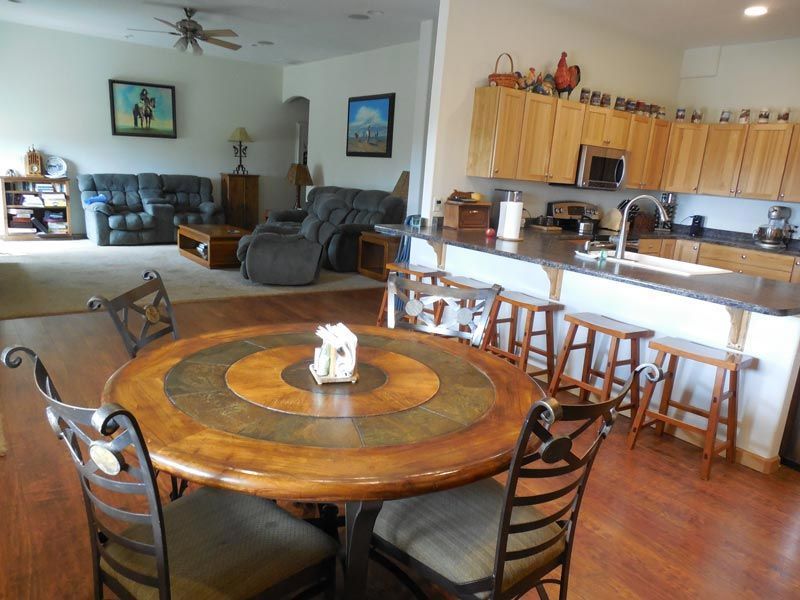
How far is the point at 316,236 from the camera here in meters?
7.05

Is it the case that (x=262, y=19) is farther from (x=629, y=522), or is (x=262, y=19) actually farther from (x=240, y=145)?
(x=629, y=522)

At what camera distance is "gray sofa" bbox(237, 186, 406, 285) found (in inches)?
230

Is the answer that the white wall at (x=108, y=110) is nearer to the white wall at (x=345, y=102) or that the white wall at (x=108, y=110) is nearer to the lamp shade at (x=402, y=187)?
the white wall at (x=345, y=102)

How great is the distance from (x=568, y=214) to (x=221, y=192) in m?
6.49

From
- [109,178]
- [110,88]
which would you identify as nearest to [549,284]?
[109,178]

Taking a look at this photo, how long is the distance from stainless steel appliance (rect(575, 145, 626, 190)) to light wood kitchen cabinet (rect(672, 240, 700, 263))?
2.78ft

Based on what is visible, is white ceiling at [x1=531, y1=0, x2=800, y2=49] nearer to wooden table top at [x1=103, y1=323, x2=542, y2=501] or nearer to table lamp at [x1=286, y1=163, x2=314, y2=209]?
wooden table top at [x1=103, y1=323, x2=542, y2=501]

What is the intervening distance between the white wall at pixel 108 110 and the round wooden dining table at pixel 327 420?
802 centimetres

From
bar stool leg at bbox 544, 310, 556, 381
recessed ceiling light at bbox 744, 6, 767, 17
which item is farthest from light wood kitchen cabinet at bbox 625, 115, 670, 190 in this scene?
bar stool leg at bbox 544, 310, 556, 381

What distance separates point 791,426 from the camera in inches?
108

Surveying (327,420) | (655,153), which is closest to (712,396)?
(327,420)

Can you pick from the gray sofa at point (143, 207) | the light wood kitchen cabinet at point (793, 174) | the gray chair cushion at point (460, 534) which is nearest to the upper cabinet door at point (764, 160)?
the light wood kitchen cabinet at point (793, 174)

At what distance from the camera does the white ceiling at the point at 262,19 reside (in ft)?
18.5

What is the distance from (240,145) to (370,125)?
290 centimetres
